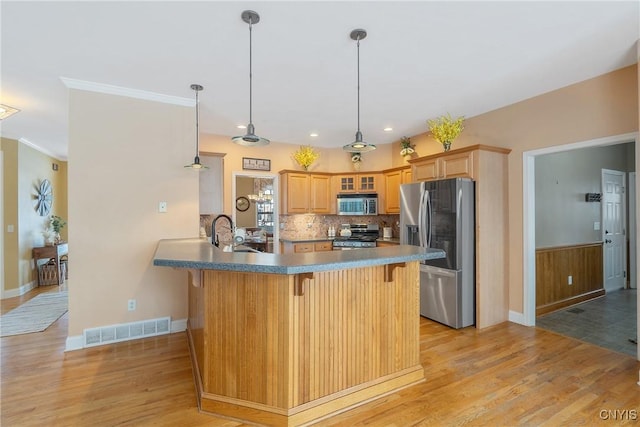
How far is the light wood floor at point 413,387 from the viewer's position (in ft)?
6.93

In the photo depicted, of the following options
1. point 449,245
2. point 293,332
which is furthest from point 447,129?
point 293,332

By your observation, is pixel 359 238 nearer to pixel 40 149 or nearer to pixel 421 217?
→ pixel 421 217

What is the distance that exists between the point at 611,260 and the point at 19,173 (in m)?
10.1

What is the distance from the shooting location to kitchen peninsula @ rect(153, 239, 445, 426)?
200 centimetres

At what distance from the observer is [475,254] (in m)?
3.85

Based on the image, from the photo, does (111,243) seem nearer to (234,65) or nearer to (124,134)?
(124,134)

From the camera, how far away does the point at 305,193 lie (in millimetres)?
5840

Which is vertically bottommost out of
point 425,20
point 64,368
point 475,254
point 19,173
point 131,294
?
point 64,368

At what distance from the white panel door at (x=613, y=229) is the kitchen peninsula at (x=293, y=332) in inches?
188

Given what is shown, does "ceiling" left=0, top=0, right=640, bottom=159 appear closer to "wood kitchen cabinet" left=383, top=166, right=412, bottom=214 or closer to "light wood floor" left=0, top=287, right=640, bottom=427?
"wood kitchen cabinet" left=383, top=166, right=412, bottom=214

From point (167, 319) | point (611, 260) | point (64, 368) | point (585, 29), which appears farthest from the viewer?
point (611, 260)

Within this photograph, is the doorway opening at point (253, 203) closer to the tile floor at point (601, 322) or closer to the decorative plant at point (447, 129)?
the decorative plant at point (447, 129)

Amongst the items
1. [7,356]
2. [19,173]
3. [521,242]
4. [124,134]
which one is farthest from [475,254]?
[19,173]

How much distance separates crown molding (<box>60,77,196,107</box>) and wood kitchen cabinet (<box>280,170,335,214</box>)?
7.61 ft
